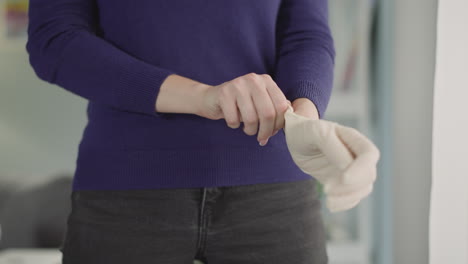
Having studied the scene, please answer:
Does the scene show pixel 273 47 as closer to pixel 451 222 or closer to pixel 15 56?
pixel 451 222

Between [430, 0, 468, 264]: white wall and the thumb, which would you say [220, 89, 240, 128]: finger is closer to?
the thumb

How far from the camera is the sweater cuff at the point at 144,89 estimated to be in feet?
2.14

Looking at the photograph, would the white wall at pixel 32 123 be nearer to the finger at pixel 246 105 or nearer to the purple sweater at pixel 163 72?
the purple sweater at pixel 163 72

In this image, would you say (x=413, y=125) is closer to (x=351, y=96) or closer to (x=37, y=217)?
(x=351, y=96)

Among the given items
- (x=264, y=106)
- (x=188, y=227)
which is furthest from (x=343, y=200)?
(x=188, y=227)

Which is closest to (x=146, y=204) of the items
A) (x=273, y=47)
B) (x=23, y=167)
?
(x=273, y=47)

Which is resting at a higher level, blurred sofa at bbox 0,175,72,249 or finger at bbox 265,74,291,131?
finger at bbox 265,74,291,131

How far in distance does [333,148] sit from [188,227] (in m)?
0.28

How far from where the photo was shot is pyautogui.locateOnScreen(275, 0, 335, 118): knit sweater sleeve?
0.69m

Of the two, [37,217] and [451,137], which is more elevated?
[451,137]

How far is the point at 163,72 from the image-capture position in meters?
0.66

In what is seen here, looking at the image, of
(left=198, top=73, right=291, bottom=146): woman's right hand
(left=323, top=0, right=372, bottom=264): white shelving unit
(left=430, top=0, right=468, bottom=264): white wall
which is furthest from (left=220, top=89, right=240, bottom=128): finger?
(left=323, top=0, right=372, bottom=264): white shelving unit

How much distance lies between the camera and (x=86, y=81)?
2.23 ft

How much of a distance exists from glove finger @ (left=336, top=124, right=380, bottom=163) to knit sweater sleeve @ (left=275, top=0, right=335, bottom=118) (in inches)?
7.5
